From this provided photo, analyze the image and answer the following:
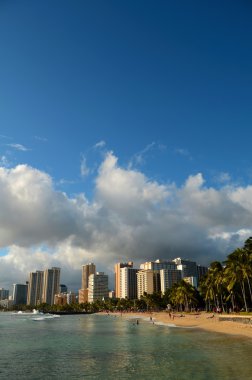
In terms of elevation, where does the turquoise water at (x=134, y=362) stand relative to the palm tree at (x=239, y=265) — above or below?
below

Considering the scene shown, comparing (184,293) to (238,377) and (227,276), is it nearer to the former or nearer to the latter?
(227,276)

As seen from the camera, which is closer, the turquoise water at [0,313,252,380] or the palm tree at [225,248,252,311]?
the turquoise water at [0,313,252,380]

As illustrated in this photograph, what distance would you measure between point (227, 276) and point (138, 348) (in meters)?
50.8

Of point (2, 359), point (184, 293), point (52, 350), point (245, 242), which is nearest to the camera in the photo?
point (2, 359)

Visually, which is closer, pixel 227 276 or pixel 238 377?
pixel 238 377

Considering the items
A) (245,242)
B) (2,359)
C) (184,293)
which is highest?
(245,242)

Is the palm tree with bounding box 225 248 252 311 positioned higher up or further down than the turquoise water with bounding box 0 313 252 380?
higher up

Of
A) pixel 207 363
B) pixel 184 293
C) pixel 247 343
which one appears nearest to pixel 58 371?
pixel 207 363

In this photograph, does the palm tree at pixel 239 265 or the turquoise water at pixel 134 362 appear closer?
the turquoise water at pixel 134 362

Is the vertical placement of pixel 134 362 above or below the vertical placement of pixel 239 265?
below

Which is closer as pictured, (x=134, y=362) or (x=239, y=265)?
(x=134, y=362)

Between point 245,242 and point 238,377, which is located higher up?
point 245,242

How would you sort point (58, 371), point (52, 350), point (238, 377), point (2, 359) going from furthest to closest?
point (52, 350) → point (2, 359) → point (58, 371) → point (238, 377)

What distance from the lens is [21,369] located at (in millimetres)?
31984
